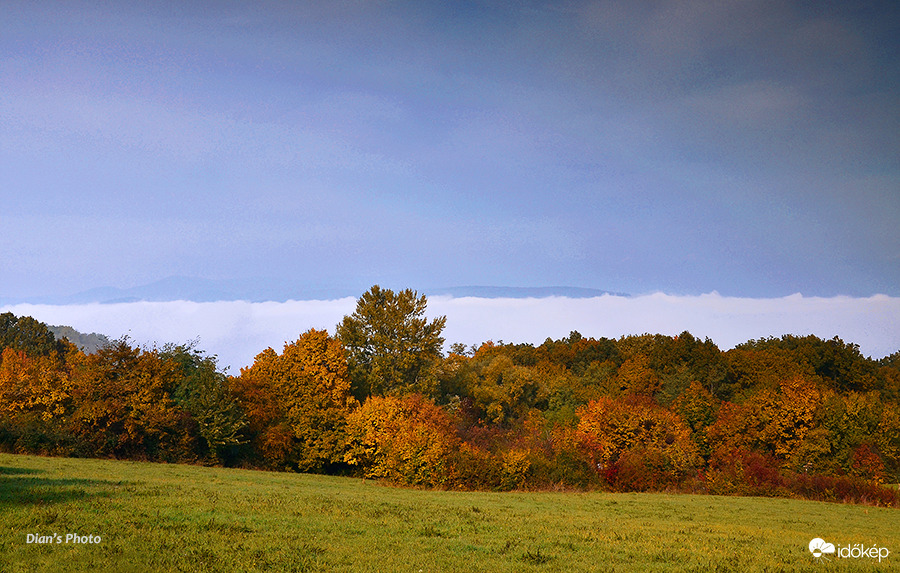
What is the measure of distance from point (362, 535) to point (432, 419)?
28731mm

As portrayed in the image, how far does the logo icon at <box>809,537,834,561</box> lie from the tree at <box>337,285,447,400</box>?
147 feet

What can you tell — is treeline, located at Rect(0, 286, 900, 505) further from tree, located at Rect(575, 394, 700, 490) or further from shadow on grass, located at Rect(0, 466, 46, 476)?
shadow on grass, located at Rect(0, 466, 46, 476)

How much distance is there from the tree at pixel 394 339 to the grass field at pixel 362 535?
122ft

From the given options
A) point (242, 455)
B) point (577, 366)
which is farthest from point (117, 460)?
point (577, 366)

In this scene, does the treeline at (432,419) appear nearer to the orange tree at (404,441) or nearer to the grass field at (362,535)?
the orange tree at (404,441)


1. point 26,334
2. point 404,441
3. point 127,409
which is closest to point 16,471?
point 127,409

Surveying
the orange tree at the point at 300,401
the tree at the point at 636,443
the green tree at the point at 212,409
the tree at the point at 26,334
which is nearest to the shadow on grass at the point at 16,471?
the green tree at the point at 212,409

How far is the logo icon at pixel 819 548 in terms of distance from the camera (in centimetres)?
1722

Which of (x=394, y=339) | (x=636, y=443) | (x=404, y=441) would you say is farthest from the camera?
(x=394, y=339)

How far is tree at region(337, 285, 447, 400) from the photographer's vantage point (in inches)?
2484

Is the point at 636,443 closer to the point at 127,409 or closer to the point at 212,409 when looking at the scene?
the point at 212,409

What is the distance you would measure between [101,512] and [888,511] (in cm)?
3459

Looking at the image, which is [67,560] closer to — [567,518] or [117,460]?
[567,518]

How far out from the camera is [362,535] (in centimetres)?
1647
